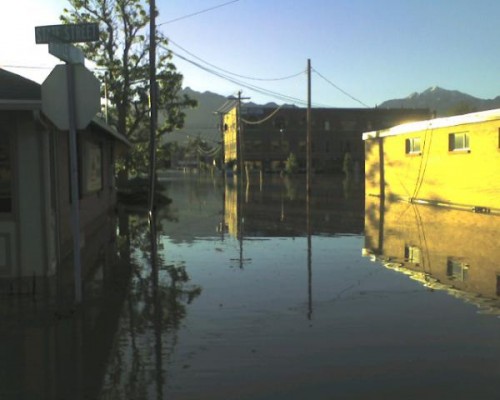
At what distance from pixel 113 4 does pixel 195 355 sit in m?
26.9

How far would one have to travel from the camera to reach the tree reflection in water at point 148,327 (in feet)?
15.1

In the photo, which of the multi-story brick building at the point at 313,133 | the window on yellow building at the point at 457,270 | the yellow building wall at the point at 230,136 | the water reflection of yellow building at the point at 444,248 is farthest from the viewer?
the yellow building wall at the point at 230,136

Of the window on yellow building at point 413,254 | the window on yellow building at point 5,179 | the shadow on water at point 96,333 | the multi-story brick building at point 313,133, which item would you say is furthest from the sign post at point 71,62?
the multi-story brick building at point 313,133

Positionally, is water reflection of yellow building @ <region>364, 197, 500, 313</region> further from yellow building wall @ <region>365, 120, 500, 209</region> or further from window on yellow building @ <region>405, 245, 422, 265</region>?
yellow building wall @ <region>365, 120, 500, 209</region>

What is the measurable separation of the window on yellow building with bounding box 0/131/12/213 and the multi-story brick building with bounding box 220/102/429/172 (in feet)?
259

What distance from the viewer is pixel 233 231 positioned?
15.4m

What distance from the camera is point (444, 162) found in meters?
21.6

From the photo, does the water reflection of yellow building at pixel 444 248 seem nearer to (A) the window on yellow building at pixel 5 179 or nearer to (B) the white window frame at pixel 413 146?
(B) the white window frame at pixel 413 146

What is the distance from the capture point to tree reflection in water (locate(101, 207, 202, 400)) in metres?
4.61

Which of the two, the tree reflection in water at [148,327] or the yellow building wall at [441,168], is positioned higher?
the yellow building wall at [441,168]

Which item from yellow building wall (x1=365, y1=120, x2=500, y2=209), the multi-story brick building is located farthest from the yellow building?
the multi-story brick building

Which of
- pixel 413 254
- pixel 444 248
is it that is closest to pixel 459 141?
pixel 444 248

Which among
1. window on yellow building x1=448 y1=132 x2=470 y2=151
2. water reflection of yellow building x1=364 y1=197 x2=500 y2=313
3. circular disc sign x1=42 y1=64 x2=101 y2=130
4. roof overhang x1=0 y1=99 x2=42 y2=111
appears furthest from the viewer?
window on yellow building x1=448 y1=132 x2=470 y2=151

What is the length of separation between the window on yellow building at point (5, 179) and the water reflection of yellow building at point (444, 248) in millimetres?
6208
